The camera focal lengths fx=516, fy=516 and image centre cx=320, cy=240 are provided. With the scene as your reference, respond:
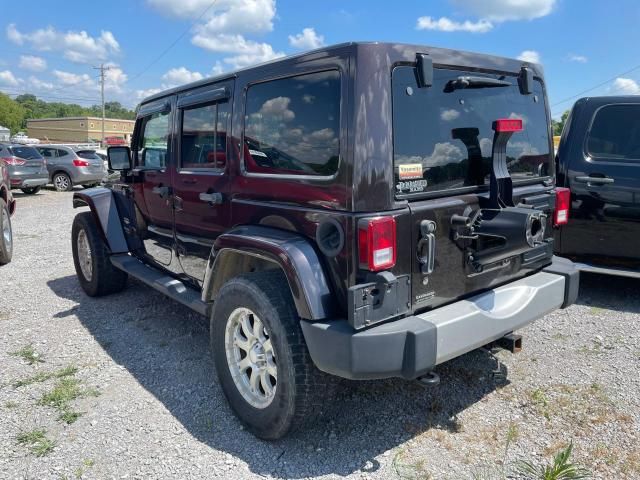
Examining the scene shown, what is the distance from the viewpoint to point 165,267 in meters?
4.58

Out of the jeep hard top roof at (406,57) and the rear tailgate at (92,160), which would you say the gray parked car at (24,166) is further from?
the jeep hard top roof at (406,57)

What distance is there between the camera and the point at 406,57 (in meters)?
2.57

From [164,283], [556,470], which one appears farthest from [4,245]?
[556,470]

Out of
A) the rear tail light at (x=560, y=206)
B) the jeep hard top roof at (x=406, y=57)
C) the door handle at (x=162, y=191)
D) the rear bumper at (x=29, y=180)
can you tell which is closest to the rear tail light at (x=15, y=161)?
the rear bumper at (x=29, y=180)

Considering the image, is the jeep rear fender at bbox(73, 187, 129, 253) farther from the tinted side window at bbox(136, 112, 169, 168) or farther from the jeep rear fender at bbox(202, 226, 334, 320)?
the jeep rear fender at bbox(202, 226, 334, 320)

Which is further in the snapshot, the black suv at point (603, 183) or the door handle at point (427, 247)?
the black suv at point (603, 183)

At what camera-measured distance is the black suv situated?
485 centimetres

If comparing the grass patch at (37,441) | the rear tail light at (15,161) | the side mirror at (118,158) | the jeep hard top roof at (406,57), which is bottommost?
the grass patch at (37,441)

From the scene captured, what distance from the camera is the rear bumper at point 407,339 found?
242 centimetres

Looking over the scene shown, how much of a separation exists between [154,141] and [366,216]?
112 inches

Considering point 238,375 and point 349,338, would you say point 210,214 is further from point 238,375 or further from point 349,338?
point 349,338

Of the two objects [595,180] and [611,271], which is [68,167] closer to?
[595,180]

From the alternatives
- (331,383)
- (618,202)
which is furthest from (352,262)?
(618,202)

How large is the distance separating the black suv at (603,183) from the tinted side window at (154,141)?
3.85 meters
